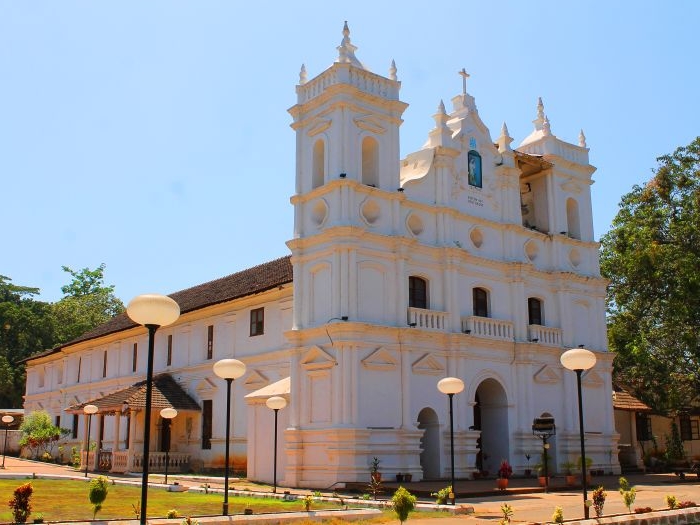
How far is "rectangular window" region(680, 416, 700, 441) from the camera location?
136 feet

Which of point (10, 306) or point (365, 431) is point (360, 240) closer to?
point (365, 431)

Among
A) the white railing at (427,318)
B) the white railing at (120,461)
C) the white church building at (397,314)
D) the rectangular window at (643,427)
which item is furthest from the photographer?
the rectangular window at (643,427)

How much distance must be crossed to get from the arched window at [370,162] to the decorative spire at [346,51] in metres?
2.68

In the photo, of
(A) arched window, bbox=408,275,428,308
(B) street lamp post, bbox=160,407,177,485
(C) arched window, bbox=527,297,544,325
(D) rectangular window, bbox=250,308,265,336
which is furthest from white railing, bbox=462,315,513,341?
(B) street lamp post, bbox=160,407,177,485

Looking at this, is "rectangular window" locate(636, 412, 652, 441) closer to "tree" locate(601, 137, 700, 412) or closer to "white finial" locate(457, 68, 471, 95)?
"tree" locate(601, 137, 700, 412)

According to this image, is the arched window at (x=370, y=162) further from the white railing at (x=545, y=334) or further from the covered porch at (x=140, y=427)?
the covered porch at (x=140, y=427)

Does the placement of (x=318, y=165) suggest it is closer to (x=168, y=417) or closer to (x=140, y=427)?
(x=168, y=417)

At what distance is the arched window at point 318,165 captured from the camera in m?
27.2

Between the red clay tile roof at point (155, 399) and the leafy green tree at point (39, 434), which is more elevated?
the red clay tile roof at point (155, 399)

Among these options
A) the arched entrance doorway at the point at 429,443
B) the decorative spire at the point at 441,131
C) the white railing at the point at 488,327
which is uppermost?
the decorative spire at the point at 441,131

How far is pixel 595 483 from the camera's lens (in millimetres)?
26516

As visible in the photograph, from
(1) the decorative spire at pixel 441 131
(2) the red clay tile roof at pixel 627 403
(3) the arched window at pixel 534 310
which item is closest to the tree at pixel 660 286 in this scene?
(2) the red clay tile roof at pixel 627 403

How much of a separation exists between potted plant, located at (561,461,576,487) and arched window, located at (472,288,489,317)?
6.04 m

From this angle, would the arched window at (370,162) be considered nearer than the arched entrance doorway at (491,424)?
Yes
